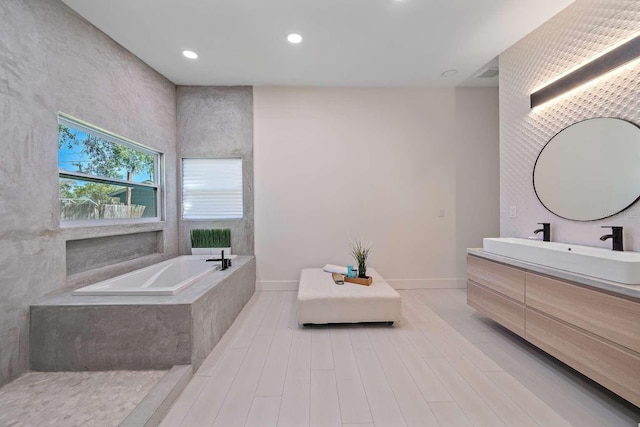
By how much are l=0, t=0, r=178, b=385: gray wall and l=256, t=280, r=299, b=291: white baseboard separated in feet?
5.77

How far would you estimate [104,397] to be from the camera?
1598mm

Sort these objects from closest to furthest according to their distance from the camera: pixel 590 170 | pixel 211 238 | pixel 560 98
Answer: pixel 590 170, pixel 560 98, pixel 211 238

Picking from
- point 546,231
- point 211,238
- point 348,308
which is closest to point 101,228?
point 211,238

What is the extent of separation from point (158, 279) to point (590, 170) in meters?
4.05

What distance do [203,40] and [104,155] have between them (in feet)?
5.02

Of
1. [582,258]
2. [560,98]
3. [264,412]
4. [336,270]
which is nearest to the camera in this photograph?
[264,412]

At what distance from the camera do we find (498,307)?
2.38m

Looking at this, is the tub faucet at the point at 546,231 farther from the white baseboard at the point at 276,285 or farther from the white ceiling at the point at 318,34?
the white baseboard at the point at 276,285

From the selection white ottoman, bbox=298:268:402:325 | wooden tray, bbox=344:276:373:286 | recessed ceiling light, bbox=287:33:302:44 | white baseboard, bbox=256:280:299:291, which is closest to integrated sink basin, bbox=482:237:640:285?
white ottoman, bbox=298:268:402:325

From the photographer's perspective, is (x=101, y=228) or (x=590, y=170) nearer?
(x=590, y=170)

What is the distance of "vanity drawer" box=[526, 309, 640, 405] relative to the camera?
139cm

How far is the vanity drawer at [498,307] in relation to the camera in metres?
2.16

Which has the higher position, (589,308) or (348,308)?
(589,308)

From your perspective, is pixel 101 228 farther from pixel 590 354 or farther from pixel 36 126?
pixel 590 354
